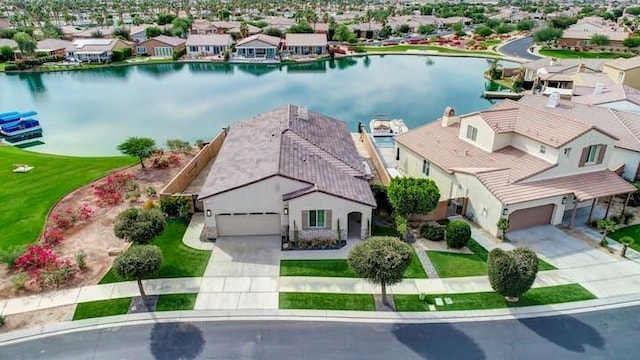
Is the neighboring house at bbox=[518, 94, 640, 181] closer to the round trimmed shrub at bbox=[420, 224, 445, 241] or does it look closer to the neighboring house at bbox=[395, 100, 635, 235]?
the neighboring house at bbox=[395, 100, 635, 235]

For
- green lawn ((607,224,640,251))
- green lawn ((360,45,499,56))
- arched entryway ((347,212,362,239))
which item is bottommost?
green lawn ((607,224,640,251))

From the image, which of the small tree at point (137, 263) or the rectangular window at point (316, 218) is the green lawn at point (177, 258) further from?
the rectangular window at point (316, 218)

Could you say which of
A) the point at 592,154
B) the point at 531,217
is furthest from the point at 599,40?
the point at 531,217

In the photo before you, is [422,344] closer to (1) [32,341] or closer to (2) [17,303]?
(1) [32,341]

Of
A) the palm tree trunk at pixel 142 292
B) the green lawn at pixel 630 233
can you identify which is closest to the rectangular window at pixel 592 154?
the green lawn at pixel 630 233

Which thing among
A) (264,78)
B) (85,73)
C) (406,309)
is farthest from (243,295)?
(85,73)

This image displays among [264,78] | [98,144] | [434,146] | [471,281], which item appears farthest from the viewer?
[264,78]

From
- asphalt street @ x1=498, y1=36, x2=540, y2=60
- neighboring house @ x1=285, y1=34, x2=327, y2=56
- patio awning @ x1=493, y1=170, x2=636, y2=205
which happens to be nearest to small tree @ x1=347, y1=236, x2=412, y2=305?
patio awning @ x1=493, y1=170, x2=636, y2=205
